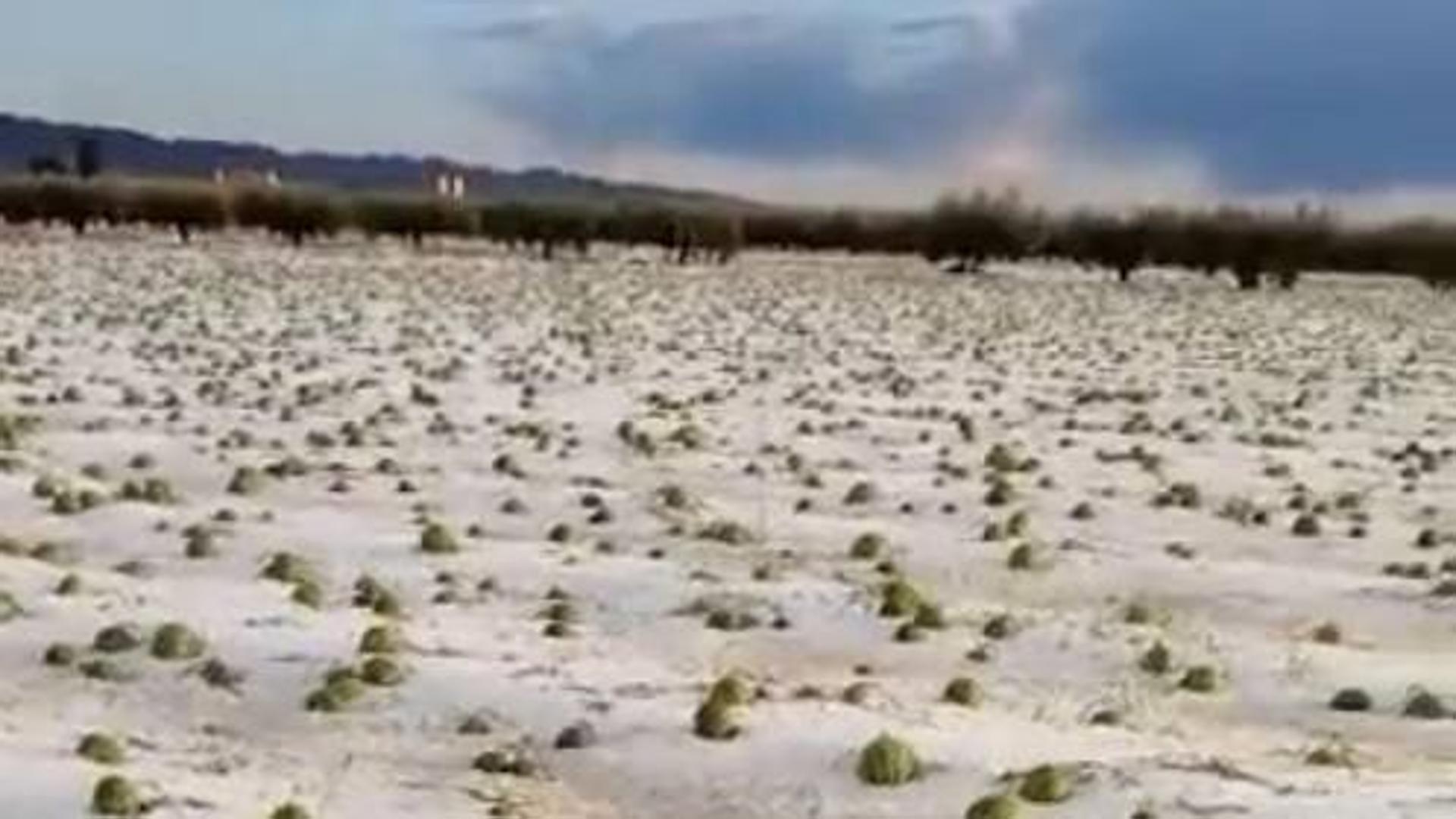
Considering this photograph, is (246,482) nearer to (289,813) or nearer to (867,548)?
(867,548)

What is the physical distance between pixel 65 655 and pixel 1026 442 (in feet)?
38.0

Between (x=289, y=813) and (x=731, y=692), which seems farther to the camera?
(x=731, y=692)

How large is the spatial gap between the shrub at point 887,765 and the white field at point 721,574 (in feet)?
0.17

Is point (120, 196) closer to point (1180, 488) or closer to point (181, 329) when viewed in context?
point (181, 329)

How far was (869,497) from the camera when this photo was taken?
1762cm

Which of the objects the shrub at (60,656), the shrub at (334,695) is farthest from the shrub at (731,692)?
the shrub at (60,656)

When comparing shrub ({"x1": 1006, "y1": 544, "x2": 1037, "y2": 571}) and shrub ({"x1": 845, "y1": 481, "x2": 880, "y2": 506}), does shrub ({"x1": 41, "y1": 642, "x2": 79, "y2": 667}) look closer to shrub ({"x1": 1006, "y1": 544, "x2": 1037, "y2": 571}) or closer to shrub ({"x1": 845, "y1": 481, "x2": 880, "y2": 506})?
shrub ({"x1": 1006, "y1": 544, "x2": 1037, "y2": 571})

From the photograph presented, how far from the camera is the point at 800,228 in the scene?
237ft

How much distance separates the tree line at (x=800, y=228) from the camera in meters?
62.1

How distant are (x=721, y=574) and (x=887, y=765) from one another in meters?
4.73

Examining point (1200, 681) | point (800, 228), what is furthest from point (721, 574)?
point (800, 228)

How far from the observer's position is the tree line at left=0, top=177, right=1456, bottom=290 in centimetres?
6206

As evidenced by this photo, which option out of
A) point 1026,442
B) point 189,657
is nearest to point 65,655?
point 189,657

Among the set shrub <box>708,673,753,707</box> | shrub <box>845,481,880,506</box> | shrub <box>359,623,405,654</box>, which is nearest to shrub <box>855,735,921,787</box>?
shrub <box>708,673,753,707</box>
